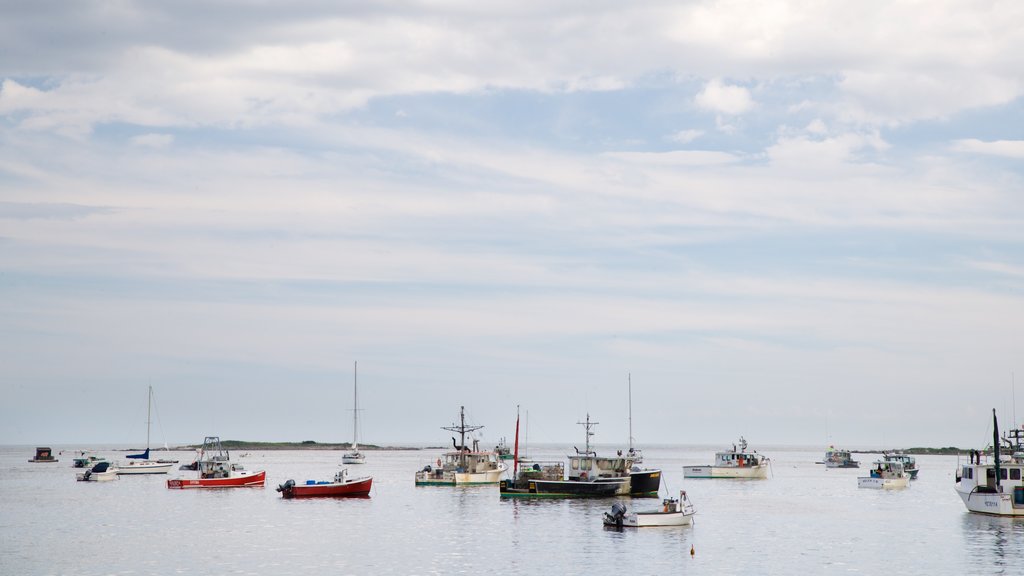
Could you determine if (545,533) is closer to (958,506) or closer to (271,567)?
(271,567)

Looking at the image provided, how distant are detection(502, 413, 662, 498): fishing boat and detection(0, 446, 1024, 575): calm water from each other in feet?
4.33

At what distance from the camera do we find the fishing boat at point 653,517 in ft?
235

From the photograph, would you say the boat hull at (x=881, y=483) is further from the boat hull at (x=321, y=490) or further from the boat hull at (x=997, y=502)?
the boat hull at (x=321, y=490)

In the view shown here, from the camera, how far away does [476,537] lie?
69750 mm

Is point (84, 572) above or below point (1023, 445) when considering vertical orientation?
below

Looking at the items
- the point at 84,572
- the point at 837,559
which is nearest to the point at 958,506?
the point at 837,559

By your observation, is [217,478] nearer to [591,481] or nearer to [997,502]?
[591,481]

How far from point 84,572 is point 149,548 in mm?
10428

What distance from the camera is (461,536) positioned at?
7038 cm

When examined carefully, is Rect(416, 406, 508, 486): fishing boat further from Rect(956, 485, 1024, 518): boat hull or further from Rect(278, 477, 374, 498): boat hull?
Rect(956, 485, 1024, 518): boat hull

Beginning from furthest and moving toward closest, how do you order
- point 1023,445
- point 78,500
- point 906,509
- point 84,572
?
point 78,500 < point 906,509 < point 1023,445 < point 84,572

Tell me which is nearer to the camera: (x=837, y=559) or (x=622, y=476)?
(x=837, y=559)

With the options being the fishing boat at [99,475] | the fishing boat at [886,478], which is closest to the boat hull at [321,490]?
the fishing boat at [99,475]

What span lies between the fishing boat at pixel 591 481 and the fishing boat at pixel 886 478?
3992 cm
